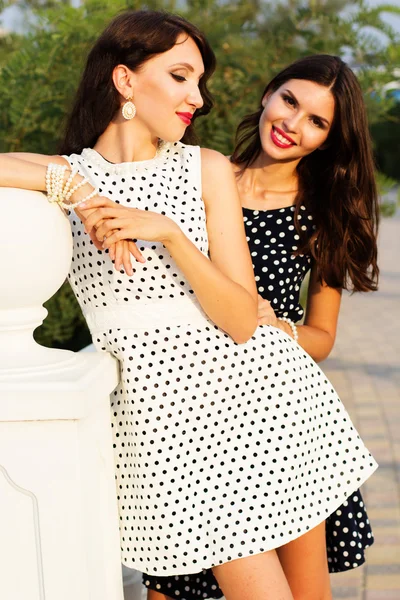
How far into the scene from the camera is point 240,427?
2016 millimetres

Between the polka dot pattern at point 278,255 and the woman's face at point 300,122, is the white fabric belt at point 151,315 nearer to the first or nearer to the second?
the polka dot pattern at point 278,255

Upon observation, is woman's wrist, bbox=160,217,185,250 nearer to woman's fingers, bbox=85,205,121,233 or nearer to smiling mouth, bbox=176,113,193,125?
woman's fingers, bbox=85,205,121,233

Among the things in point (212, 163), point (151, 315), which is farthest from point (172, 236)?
point (212, 163)

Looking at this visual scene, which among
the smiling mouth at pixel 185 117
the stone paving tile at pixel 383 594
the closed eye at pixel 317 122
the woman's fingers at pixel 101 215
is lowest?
the stone paving tile at pixel 383 594

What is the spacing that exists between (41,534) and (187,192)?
0.77 m

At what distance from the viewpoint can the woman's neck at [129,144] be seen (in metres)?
2.08

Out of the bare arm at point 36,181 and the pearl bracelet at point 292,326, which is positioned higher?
the bare arm at point 36,181

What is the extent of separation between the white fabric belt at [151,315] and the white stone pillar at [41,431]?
0.17 metres

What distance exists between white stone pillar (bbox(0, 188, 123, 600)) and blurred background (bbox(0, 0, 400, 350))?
9.98ft

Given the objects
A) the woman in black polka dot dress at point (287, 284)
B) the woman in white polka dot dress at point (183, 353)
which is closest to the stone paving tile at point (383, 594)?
the woman in black polka dot dress at point (287, 284)

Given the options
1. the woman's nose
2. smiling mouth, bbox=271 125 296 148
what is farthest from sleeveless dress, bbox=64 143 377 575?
smiling mouth, bbox=271 125 296 148

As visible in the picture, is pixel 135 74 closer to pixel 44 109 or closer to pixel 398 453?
pixel 44 109

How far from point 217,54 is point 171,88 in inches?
136

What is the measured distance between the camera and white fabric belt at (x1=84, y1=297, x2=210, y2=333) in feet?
6.39
